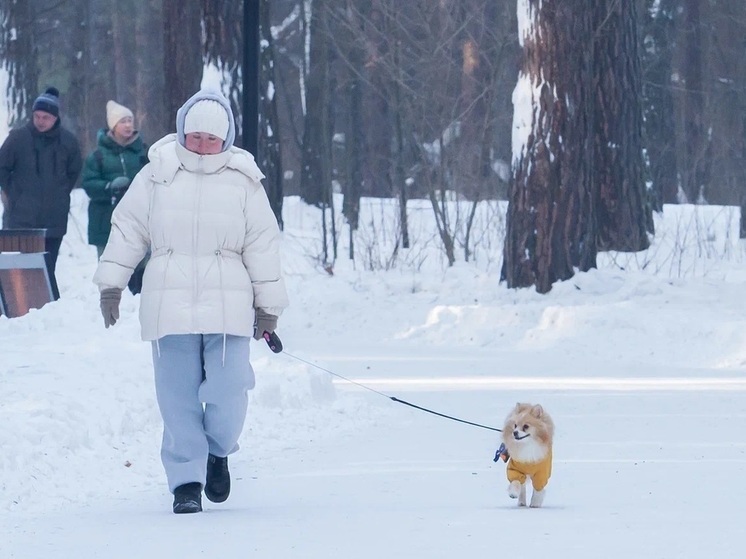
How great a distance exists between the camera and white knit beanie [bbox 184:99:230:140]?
19.1 ft

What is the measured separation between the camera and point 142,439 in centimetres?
758

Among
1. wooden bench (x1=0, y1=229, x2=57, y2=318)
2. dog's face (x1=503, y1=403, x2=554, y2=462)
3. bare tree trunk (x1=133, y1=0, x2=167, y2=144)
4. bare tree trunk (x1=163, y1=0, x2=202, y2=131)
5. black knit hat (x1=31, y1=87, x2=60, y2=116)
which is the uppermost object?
bare tree trunk (x1=133, y1=0, x2=167, y2=144)

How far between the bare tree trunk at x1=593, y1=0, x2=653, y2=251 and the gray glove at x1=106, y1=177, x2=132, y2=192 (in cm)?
712

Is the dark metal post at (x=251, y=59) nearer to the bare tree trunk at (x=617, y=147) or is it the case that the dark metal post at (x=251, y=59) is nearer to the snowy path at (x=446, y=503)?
the snowy path at (x=446, y=503)

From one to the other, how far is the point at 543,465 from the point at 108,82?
4039 cm

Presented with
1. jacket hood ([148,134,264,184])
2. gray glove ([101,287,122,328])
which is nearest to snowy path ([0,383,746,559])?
gray glove ([101,287,122,328])

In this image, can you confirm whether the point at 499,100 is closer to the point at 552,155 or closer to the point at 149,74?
the point at 552,155

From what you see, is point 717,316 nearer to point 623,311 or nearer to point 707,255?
point 623,311

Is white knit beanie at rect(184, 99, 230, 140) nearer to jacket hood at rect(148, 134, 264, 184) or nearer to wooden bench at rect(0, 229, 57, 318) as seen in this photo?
jacket hood at rect(148, 134, 264, 184)

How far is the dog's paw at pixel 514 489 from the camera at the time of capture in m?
5.86

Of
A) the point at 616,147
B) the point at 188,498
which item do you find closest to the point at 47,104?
the point at 188,498

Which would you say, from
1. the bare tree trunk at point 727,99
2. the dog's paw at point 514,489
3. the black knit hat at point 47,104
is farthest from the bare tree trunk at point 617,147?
the bare tree trunk at point 727,99

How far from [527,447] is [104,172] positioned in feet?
24.4

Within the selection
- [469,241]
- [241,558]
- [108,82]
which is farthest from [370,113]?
[241,558]
